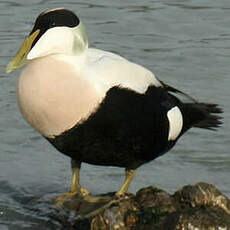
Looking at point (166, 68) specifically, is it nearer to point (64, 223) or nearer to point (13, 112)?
point (13, 112)

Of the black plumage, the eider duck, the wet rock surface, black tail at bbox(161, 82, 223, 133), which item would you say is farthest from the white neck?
the wet rock surface

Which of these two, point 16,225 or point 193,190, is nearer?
point 193,190

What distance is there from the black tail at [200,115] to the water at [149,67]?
1.85 ft

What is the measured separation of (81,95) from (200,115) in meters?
1.41

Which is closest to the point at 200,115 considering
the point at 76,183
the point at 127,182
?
the point at 127,182

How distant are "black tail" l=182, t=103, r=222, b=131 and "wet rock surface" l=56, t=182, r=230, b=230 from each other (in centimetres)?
119

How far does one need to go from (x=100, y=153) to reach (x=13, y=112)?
305 cm

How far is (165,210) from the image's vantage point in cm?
599

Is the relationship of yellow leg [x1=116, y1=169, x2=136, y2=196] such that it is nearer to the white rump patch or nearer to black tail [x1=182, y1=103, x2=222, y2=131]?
the white rump patch

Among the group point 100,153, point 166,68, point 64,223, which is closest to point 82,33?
point 100,153

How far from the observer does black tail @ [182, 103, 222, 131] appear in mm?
7258

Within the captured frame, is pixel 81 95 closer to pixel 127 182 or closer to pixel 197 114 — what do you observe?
pixel 127 182

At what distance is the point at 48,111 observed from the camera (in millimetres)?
6258

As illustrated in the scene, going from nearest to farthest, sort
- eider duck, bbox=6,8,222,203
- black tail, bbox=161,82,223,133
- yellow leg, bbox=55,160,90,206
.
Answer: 1. eider duck, bbox=6,8,222,203
2. yellow leg, bbox=55,160,90,206
3. black tail, bbox=161,82,223,133
